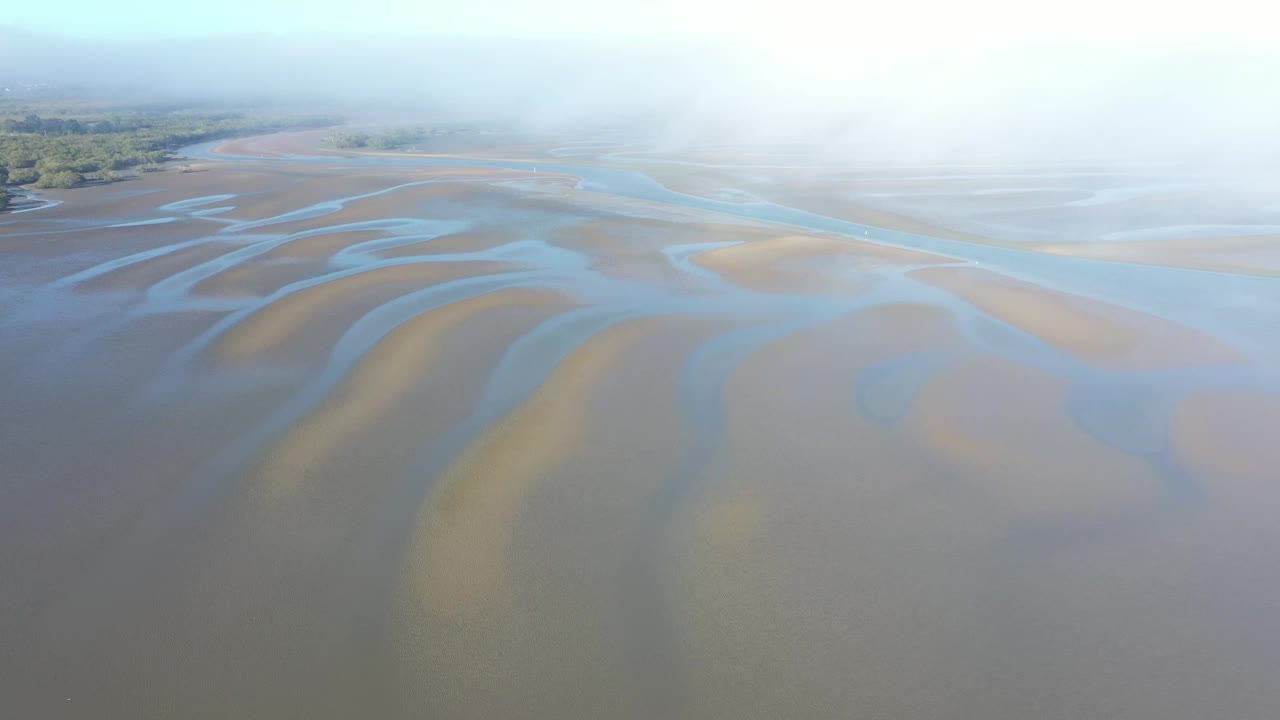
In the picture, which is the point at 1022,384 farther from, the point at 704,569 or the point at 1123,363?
the point at 704,569

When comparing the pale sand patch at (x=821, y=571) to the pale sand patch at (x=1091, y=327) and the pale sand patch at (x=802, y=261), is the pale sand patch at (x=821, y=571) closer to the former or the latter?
the pale sand patch at (x=1091, y=327)

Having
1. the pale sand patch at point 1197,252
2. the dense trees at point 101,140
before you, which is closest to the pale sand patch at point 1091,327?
the pale sand patch at point 1197,252

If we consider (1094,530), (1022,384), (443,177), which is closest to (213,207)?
(443,177)

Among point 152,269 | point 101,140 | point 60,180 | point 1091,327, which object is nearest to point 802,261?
point 1091,327

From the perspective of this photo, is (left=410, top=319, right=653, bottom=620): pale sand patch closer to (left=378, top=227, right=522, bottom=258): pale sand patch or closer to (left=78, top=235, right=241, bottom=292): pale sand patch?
(left=378, top=227, right=522, bottom=258): pale sand patch

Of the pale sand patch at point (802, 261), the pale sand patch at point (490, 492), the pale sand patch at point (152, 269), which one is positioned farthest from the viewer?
the pale sand patch at point (802, 261)

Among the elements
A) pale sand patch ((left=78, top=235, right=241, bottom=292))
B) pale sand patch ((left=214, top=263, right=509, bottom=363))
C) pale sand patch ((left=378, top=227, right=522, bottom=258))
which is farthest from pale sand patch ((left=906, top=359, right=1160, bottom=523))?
pale sand patch ((left=78, top=235, right=241, bottom=292))
